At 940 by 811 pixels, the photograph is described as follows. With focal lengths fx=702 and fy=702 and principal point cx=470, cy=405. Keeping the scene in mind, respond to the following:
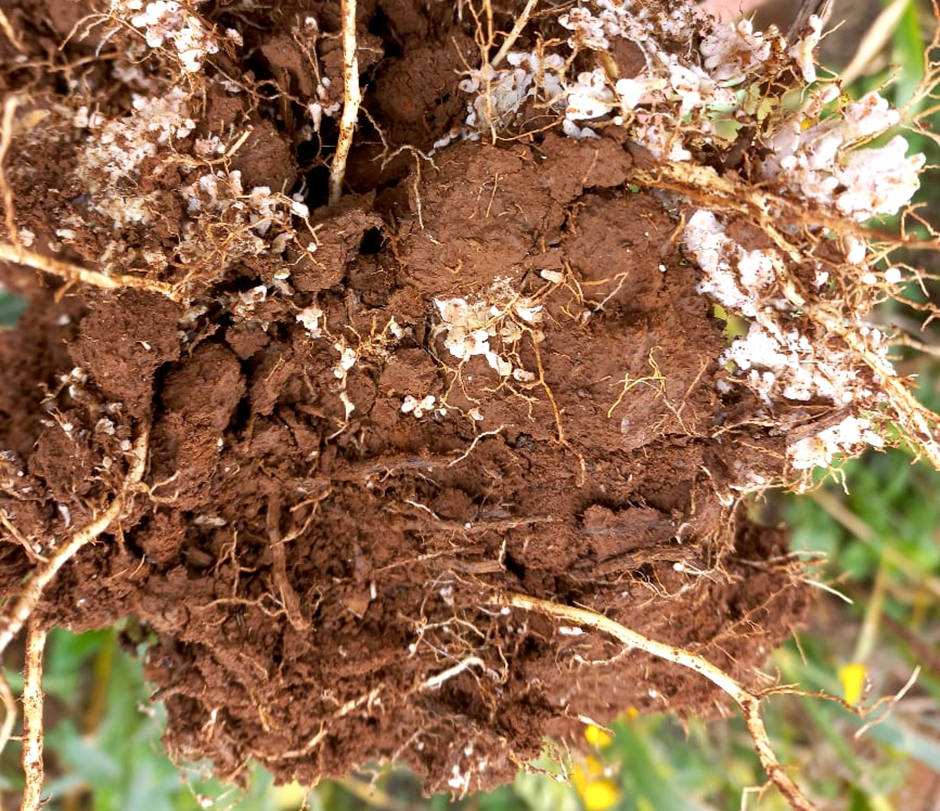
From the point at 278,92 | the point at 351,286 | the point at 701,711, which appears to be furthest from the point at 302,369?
the point at 701,711

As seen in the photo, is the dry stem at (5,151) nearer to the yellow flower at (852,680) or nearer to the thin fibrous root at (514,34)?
Result: the thin fibrous root at (514,34)

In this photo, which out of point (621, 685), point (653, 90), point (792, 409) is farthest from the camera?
point (621, 685)

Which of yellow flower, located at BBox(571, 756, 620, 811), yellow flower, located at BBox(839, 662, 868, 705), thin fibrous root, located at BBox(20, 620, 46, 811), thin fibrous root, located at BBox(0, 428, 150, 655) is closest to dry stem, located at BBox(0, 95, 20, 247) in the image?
thin fibrous root, located at BBox(0, 428, 150, 655)

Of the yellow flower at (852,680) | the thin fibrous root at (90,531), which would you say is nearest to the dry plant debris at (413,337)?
the thin fibrous root at (90,531)

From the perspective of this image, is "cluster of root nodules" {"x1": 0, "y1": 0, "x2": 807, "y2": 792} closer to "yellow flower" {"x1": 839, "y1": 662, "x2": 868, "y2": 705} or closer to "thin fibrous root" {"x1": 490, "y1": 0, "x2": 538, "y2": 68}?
"thin fibrous root" {"x1": 490, "y1": 0, "x2": 538, "y2": 68}

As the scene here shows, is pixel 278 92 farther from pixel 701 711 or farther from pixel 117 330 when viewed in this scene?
pixel 701 711

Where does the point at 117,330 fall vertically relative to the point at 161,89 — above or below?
below

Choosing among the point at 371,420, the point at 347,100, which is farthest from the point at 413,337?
the point at 347,100
